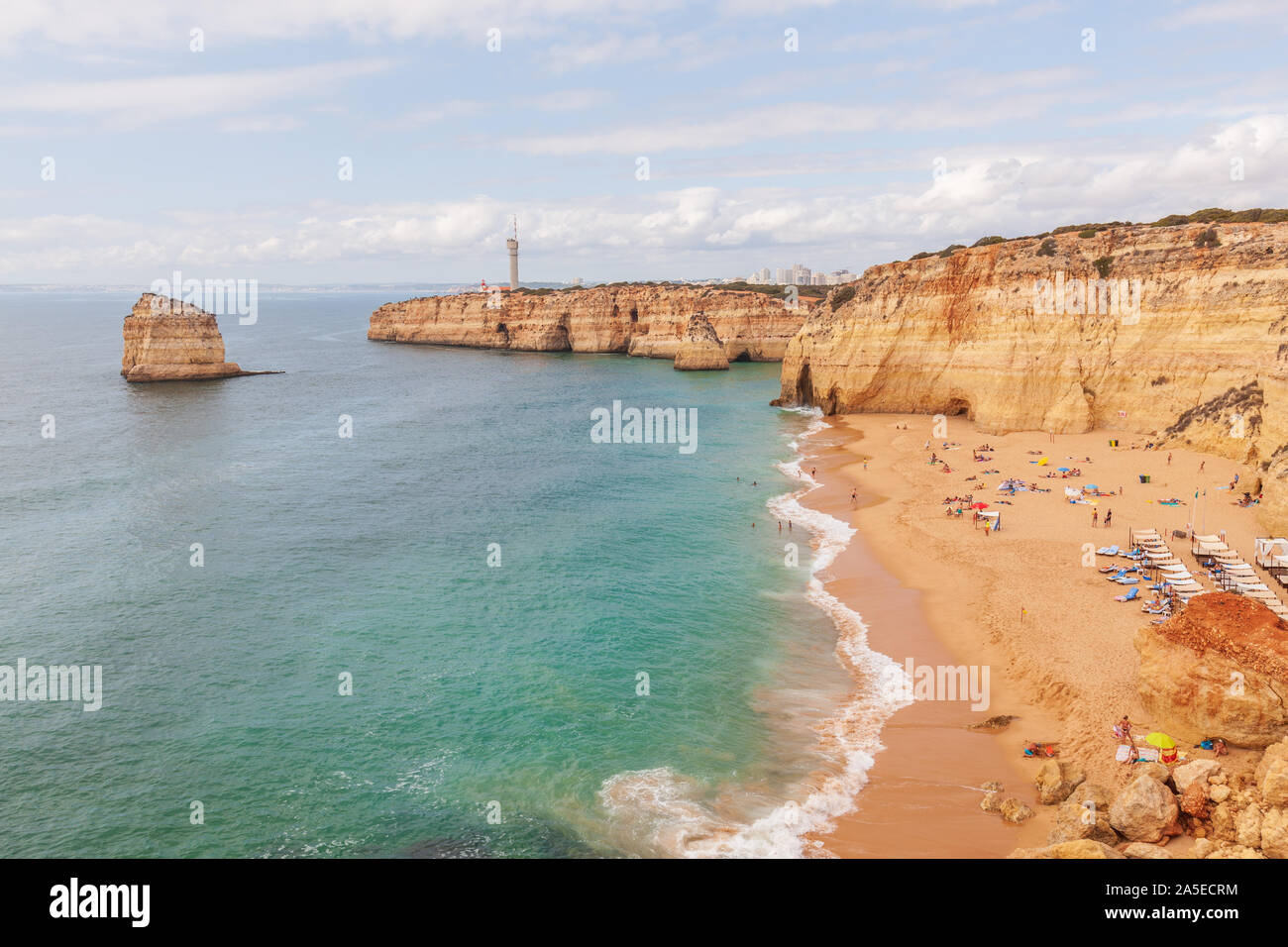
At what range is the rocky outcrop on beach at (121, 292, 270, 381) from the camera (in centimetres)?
9319

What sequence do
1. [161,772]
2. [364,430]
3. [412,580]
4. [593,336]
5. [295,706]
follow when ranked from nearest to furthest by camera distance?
1. [161,772]
2. [295,706]
3. [412,580]
4. [364,430]
5. [593,336]

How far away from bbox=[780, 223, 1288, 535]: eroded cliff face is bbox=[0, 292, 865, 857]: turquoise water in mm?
17370

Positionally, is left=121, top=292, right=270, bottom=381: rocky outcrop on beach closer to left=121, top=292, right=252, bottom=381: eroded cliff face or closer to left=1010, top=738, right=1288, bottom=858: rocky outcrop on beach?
left=121, top=292, right=252, bottom=381: eroded cliff face

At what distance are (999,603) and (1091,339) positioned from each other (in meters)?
34.0

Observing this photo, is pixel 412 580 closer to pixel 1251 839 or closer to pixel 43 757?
pixel 43 757

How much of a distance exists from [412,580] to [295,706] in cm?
1031

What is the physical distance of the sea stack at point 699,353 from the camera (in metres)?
114

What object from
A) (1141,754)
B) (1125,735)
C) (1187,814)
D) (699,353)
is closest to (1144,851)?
(1187,814)

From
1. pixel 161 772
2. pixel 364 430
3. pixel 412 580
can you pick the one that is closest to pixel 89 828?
pixel 161 772

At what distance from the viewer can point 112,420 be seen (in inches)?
2815

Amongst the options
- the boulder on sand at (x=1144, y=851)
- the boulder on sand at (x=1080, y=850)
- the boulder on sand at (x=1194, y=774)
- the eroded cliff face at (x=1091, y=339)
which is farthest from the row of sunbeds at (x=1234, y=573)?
the boulder on sand at (x=1080, y=850)

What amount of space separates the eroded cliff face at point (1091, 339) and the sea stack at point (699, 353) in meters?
41.1

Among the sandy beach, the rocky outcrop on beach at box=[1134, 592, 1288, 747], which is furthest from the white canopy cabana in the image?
the rocky outcrop on beach at box=[1134, 592, 1288, 747]

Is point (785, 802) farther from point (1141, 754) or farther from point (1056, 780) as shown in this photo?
point (1141, 754)
